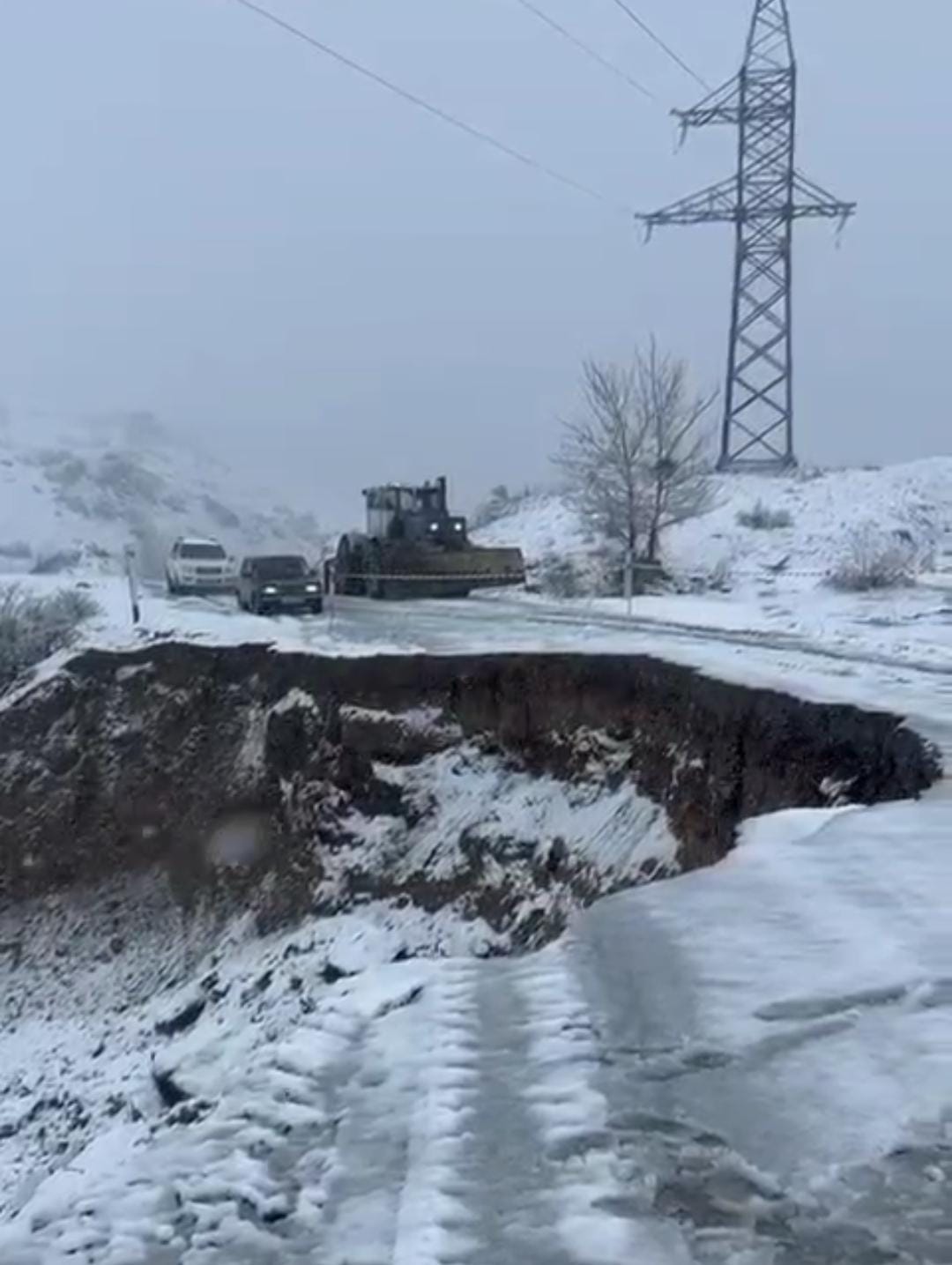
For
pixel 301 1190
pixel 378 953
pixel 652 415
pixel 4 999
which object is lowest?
pixel 4 999

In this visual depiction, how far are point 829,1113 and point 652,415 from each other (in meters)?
38.2

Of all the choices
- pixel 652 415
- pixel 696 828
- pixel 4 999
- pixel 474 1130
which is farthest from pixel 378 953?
pixel 652 415

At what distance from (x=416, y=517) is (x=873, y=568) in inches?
433

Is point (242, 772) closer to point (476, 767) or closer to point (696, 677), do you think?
point (476, 767)

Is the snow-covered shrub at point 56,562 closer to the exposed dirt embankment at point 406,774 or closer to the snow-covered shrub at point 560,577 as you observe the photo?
the snow-covered shrub at point 560,577

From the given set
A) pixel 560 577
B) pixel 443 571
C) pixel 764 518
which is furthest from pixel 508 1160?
pixel 764 518

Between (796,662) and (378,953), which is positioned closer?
(378,953)

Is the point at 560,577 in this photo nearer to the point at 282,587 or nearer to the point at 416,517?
the point at 416,517

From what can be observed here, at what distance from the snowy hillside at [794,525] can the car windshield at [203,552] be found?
338 inches

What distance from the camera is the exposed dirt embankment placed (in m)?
13.5

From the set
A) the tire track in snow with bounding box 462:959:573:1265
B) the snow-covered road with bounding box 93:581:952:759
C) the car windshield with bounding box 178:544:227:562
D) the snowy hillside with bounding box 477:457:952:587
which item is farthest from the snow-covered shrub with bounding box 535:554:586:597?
the tire track in snow with bounding box 462:959:573:1265

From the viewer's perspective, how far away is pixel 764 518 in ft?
139

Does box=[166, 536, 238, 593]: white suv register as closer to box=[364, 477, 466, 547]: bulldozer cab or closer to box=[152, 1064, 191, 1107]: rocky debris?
box=[364, 477, 466, 547]: bulldozer cab

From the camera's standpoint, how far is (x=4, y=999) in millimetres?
19188
